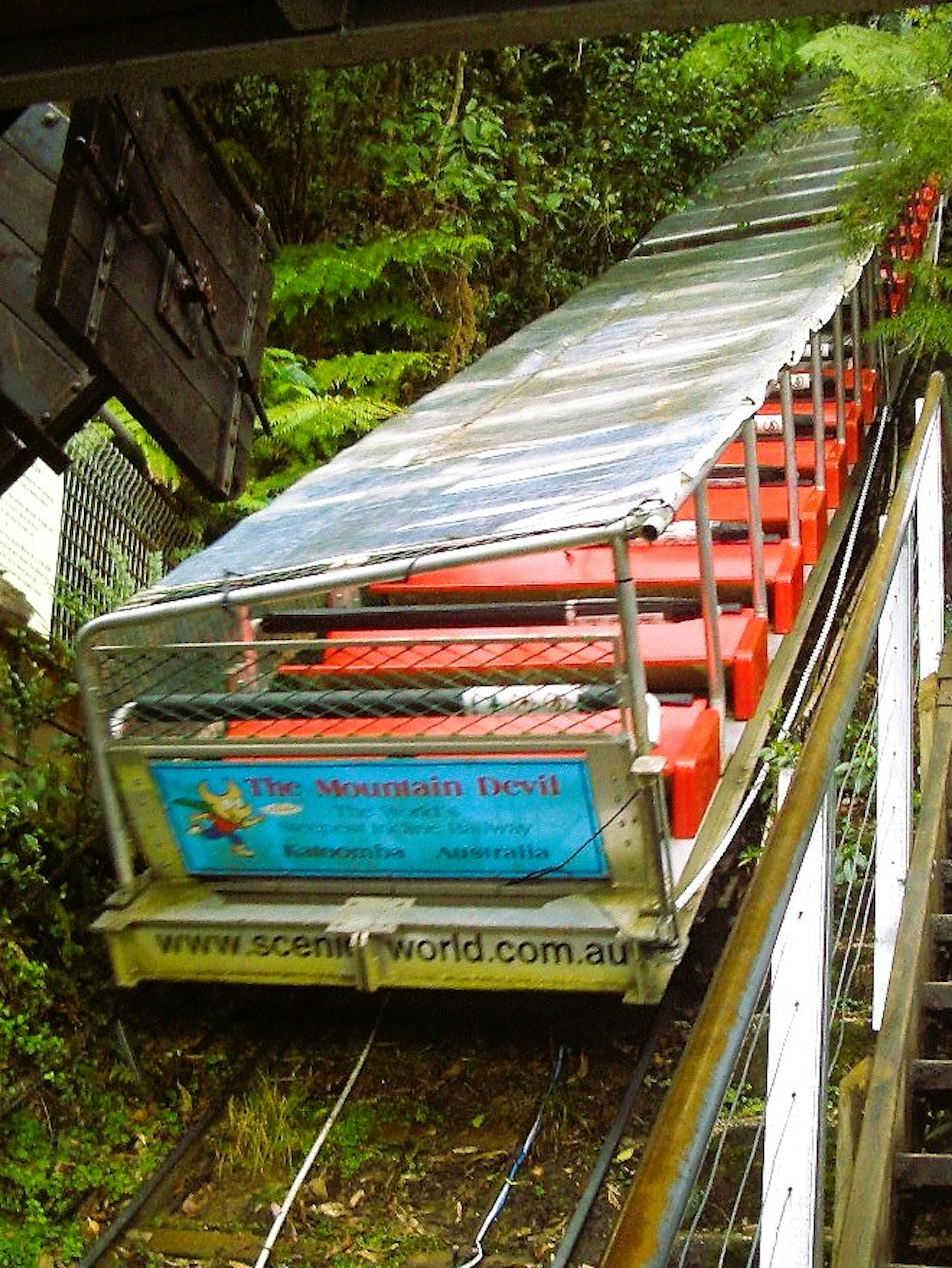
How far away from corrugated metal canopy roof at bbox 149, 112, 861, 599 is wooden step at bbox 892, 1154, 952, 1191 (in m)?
2.01

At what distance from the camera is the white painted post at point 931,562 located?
4.25m

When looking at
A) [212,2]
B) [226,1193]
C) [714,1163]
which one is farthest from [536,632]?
[714,1163]

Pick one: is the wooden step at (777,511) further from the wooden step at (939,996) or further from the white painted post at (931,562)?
the wooden step at (939,996)

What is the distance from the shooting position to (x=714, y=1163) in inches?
78.5

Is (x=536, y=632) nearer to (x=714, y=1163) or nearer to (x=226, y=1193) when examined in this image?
(x=226, y=1193)

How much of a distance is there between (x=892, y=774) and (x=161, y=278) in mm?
3175

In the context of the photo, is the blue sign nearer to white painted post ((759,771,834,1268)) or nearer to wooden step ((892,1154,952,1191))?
wooden step ((892,1154,952,1191))

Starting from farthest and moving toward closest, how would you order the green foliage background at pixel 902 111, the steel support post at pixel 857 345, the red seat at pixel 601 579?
1. the steel support post at pixel 857 345
2. the green foliage background at pixel 902 111
3. the red seat at pixel 601 579

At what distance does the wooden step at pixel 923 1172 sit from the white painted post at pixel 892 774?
0.97 ft

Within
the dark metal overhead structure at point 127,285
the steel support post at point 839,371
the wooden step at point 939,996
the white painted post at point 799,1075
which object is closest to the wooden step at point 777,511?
the steel support post at point 839,371

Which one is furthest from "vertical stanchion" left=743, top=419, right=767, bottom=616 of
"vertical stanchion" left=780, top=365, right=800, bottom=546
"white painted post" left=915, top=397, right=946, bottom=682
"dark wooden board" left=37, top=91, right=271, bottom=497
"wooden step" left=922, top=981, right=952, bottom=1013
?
"wooden step" left=922, top=981, right=952, bottom=1013

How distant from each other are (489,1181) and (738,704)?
236 cm

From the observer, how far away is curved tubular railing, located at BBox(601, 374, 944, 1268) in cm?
108

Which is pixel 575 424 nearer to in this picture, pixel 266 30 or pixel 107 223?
pixel 107 223
